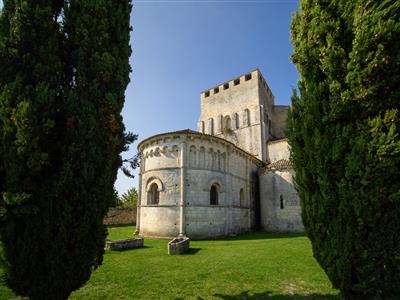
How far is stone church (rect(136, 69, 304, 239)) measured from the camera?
55.4 ft

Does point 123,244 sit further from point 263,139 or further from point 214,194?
point 263,139

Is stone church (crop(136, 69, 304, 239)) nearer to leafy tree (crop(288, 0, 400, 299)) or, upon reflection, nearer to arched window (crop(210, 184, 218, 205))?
arched window (crop(210, 184, 218, 205))

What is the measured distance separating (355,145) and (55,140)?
6.21 metres

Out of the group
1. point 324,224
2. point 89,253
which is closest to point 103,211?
point 89,253

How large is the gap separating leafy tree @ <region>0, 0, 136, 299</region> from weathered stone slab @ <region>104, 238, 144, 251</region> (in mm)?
6793

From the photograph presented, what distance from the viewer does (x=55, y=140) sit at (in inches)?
197

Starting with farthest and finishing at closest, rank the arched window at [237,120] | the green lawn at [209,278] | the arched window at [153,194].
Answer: the arched window at [237,120] < the arched window at [153,194] < the green lawn at [209,278]

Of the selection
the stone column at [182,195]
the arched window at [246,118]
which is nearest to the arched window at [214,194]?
the stone column at [182,195]

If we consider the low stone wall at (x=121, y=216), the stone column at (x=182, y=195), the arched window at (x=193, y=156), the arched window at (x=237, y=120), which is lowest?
the low stone wall at (x=121, y=216)

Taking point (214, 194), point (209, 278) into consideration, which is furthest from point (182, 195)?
point (209, 278)

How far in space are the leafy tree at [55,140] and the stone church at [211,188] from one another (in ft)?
38.3

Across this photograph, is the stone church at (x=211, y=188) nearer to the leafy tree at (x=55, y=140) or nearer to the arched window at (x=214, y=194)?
the arched window at (x=214, y=194)

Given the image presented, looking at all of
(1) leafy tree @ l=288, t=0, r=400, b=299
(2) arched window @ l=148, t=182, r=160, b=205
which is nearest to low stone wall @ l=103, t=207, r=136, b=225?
(2) arched window @ l=148, t=182, r=160, b=205

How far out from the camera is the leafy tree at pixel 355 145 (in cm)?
440
